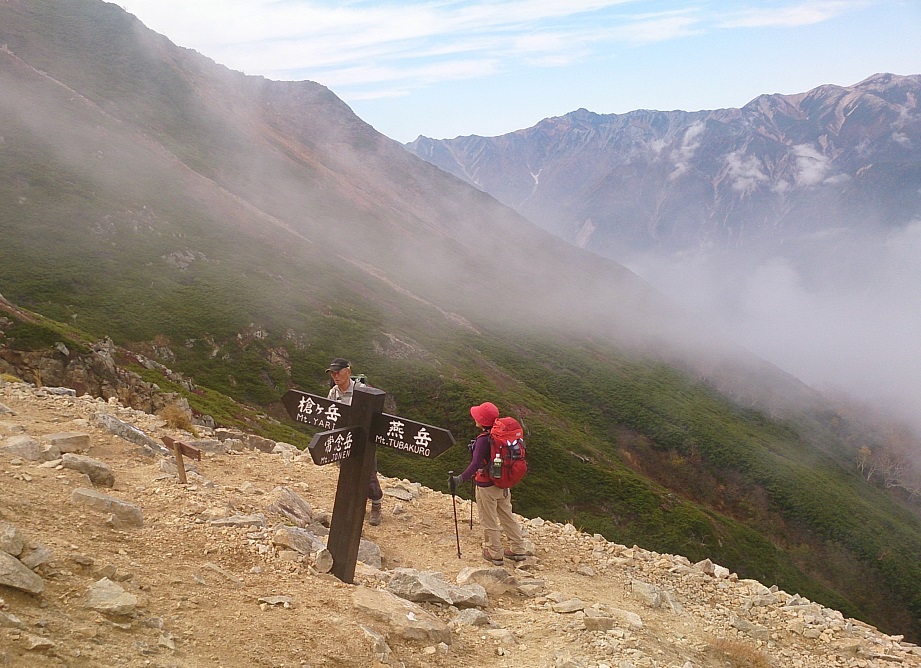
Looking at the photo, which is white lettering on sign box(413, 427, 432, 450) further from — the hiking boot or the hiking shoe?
the hiking boot

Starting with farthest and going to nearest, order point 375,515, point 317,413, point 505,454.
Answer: point 375,515, point 505,454, point 317,413

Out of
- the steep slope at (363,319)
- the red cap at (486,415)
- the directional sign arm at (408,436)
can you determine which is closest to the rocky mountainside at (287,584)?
the directional sign arm at (408,436)

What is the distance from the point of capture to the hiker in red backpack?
10211 millimetres

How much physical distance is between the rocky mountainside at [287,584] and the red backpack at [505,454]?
1464 mm

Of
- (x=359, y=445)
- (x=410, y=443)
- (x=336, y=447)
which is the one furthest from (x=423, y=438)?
(x=336, y=447)

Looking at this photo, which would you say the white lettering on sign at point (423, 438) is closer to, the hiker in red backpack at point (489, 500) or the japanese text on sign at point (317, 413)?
the japanese text on sign at point (317, 413)

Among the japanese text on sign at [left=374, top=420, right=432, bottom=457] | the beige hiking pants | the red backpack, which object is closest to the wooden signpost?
the japanese text on sign at [left=374, top=420, right=432, bottom=457]

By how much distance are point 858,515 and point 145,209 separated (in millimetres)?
101249

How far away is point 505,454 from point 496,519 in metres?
1.37

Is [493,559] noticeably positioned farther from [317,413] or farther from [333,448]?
[333,448]

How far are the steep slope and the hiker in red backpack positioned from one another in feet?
66.8

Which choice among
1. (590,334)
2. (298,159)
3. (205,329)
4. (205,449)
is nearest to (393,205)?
(298,159)

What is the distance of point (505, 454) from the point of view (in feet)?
33.3

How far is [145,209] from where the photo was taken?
7856 centimetres
